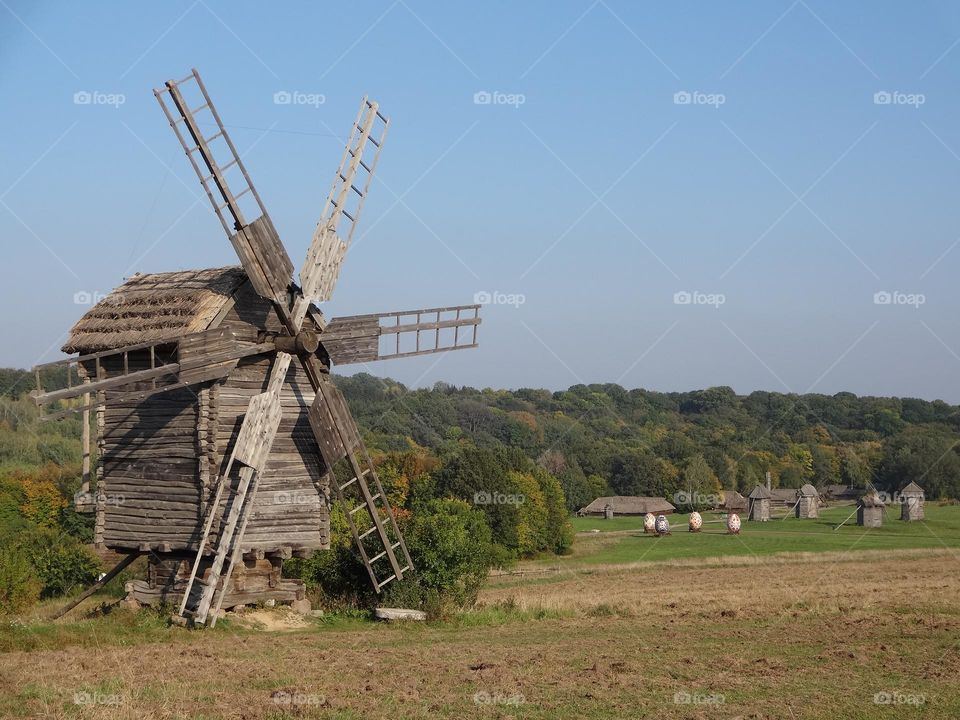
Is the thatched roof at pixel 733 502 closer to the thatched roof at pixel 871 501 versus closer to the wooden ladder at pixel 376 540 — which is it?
the thatched roof at pixel 871 501

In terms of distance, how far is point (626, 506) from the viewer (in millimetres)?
102438

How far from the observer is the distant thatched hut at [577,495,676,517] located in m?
102

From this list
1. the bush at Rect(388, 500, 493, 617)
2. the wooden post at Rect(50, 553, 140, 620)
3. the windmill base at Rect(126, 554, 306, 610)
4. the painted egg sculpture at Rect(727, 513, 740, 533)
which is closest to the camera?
the windmill base at Rect(126, 554, 306, 610)

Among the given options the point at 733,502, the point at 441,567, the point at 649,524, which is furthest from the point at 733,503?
the point at 441,567

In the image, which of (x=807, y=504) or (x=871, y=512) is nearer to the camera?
(x=871, y=512)

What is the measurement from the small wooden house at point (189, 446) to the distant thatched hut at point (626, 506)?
259 ft

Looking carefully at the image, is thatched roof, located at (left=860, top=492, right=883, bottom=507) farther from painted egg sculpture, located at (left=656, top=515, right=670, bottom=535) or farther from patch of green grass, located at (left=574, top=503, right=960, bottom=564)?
painted egg sculpture, located at (left=656, top=515, right=670, bottom=535)

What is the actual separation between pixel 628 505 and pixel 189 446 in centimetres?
8271

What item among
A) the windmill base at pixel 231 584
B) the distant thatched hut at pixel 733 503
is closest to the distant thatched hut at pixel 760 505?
the distant thatched hut at pixel 733 503

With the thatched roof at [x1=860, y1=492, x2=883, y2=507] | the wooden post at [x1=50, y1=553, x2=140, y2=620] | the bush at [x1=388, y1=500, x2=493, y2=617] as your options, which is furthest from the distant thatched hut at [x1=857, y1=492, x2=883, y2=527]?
the wooden post at [x1=50, y1=553, x2=140, y2=620]

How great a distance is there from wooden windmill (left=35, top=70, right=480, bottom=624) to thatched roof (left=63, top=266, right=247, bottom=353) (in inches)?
1.6

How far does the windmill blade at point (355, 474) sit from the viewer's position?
24.4m

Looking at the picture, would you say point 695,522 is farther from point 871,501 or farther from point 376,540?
point 376,540

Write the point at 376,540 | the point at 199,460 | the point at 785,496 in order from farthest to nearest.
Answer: the point at 785,496 → the point at 376,540 → the point at 199,460
